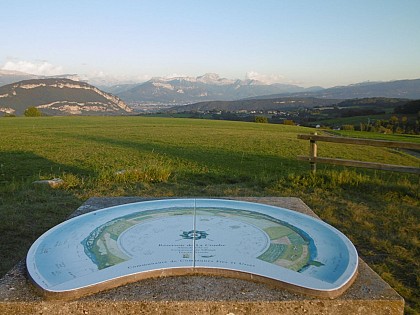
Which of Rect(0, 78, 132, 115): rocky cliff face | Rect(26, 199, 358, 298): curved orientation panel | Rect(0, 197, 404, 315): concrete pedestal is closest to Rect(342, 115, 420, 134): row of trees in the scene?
Rect(26, 199, 358, 298): curved orientation panel

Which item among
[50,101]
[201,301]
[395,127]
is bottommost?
[395,127]

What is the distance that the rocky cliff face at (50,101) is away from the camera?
159 meters

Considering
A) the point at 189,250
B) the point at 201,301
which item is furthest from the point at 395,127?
the point at 201,301

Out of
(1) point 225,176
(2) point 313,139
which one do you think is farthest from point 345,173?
(1) point 225,176

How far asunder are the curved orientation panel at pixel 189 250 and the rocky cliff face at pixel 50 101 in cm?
15726

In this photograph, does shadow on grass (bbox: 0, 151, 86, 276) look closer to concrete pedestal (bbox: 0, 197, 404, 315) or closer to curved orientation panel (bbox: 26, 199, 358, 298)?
curved orientation panel (bbox: 26, 199, 358, 298)

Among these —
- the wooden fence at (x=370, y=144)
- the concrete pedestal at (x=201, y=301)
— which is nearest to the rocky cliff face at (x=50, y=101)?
the wooden fence at (x=370, y=144)

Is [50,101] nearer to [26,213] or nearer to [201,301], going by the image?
[26,213]

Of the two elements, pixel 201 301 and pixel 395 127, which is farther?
pixel 395 127

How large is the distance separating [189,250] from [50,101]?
185781mm

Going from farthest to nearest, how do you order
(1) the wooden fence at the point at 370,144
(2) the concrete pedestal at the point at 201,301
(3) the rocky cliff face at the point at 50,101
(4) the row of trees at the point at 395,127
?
(3) the rocky cliff face at the point at 50,101, (4) the row of trees at the point at 395,127, (1) the wooden fence at the point at 370,144, (2) the concrete pedestal at the point at 201,301

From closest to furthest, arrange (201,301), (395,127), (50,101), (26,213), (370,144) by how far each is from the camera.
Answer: (201,301) < (26,213) < (370,144) < (395,127) < (50,101)

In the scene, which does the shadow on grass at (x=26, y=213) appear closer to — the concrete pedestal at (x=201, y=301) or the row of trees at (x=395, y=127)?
the concrete pedestal at (x=201, y=301)

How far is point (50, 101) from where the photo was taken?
174625 mm
